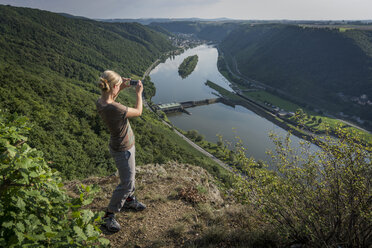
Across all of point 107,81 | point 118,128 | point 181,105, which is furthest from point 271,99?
point 107,81

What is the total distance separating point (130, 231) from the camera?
375cm

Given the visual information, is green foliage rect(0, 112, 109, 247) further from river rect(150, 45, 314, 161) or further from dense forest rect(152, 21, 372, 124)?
dense forest rect(152, 21, 372, 124)

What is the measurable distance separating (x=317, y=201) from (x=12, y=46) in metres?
60.6

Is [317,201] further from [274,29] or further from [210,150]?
[274,29]

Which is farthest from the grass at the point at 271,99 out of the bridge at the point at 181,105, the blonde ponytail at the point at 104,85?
the blonde ponytail at the point at 104,85

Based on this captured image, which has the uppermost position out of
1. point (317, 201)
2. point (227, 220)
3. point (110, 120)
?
point (110, 120)

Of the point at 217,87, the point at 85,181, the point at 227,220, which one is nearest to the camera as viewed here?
the point at 227,220

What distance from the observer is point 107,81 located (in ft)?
9.51

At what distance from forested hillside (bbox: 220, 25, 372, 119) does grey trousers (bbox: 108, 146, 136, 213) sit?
63.5 meters

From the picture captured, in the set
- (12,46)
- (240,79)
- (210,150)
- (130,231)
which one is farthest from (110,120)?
(240,79)

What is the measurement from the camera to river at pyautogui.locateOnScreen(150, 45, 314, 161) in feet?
136

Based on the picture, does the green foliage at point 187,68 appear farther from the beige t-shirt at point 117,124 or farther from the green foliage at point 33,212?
the green foliage at point 33,212

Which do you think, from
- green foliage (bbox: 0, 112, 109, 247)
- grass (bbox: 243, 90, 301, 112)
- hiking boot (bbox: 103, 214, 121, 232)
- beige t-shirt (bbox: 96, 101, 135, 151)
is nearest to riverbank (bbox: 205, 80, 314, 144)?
grass (bbox: 243, 90, 301, 112)

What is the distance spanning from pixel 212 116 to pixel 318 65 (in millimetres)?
48802
